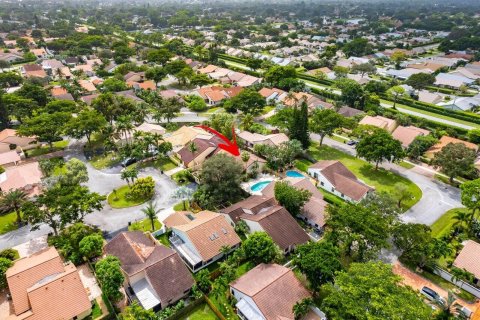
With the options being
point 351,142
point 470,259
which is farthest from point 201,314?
point 351,142

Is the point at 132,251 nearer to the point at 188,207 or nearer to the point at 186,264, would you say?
the point at 186,264

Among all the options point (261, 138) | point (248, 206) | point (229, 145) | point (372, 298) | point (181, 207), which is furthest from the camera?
point (261, 138)

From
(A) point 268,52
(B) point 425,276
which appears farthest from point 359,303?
(A) point 268,52

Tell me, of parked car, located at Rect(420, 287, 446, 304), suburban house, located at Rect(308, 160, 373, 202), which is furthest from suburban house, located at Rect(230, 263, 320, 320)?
suburban house, located at Rect(308, 160, 373, 202)

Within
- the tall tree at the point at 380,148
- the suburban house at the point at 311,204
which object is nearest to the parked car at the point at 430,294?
the suburban house at the point at 311,204

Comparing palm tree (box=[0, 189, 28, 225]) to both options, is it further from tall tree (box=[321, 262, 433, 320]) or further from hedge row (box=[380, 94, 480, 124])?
hedge row (box=[380, 94, 480, 124])

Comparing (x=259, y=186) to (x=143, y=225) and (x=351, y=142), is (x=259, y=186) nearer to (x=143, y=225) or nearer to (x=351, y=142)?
(x=143, y=225)
